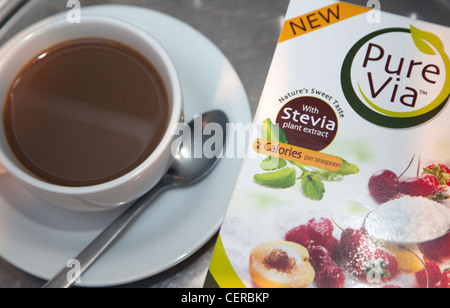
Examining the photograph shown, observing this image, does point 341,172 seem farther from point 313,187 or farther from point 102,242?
point 102,242

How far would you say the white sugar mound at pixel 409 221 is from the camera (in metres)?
0.58

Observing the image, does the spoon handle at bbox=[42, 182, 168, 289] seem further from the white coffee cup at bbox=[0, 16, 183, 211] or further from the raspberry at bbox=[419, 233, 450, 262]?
the raspberry at bbox=[419, 233, 450, 262]

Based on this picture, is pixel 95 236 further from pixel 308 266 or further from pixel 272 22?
pixel 272 22

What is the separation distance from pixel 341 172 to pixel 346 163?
15 mm

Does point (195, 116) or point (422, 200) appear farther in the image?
point (195, 116)

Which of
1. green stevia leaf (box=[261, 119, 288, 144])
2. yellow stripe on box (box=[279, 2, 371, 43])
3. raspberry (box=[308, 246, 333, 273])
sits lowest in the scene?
raspberry (box=[308, 246, 333, 273])

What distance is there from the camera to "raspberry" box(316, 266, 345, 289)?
22.6 inches

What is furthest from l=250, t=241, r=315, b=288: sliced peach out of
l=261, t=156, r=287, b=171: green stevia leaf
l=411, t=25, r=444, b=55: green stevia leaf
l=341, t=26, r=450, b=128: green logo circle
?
l=411, t=25, r=444, b=55: green stevia leaf

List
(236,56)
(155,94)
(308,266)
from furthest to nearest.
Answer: (236,56) < (155,94) < (308,266)

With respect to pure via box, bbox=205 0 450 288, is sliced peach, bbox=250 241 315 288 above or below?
below
